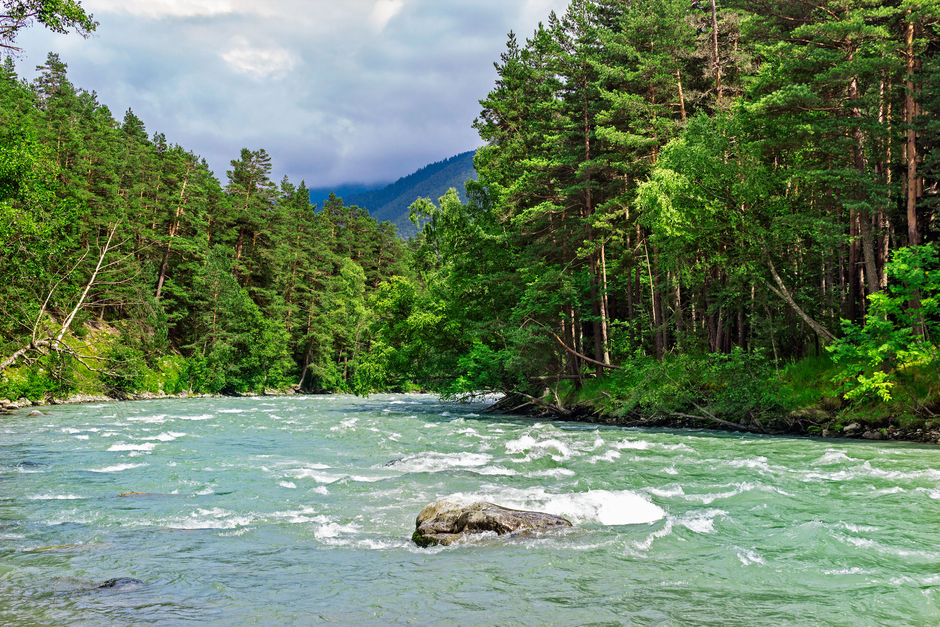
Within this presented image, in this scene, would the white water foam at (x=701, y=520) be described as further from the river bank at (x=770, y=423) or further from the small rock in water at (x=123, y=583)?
the river bank at (x=770, y=423)

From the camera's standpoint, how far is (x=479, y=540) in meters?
7.15

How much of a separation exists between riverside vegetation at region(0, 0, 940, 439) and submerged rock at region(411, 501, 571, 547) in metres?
5.72

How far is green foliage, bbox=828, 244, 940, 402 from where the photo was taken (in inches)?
610

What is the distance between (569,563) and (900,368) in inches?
585

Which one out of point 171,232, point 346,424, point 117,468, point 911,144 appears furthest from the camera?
point 171,232

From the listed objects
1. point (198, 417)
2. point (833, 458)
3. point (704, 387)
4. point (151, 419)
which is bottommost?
point (198, 417)

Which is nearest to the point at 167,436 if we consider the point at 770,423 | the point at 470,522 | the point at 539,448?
the point at 539,448

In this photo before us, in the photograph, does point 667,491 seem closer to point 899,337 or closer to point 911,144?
point 899,337

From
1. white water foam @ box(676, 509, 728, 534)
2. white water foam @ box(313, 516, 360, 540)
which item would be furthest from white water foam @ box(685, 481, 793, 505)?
white water foam @ box(313, 516, 360, 540)

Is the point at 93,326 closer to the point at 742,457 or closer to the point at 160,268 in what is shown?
the point at 160,268

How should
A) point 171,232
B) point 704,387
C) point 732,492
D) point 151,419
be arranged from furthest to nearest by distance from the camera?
point 171,232
point 151,419
point 704,387
point 732,492

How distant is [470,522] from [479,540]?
0.32 metres

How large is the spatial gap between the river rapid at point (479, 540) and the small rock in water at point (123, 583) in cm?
6

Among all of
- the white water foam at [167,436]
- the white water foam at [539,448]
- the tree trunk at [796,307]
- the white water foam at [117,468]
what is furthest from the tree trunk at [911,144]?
the white water foam at [167,436]
